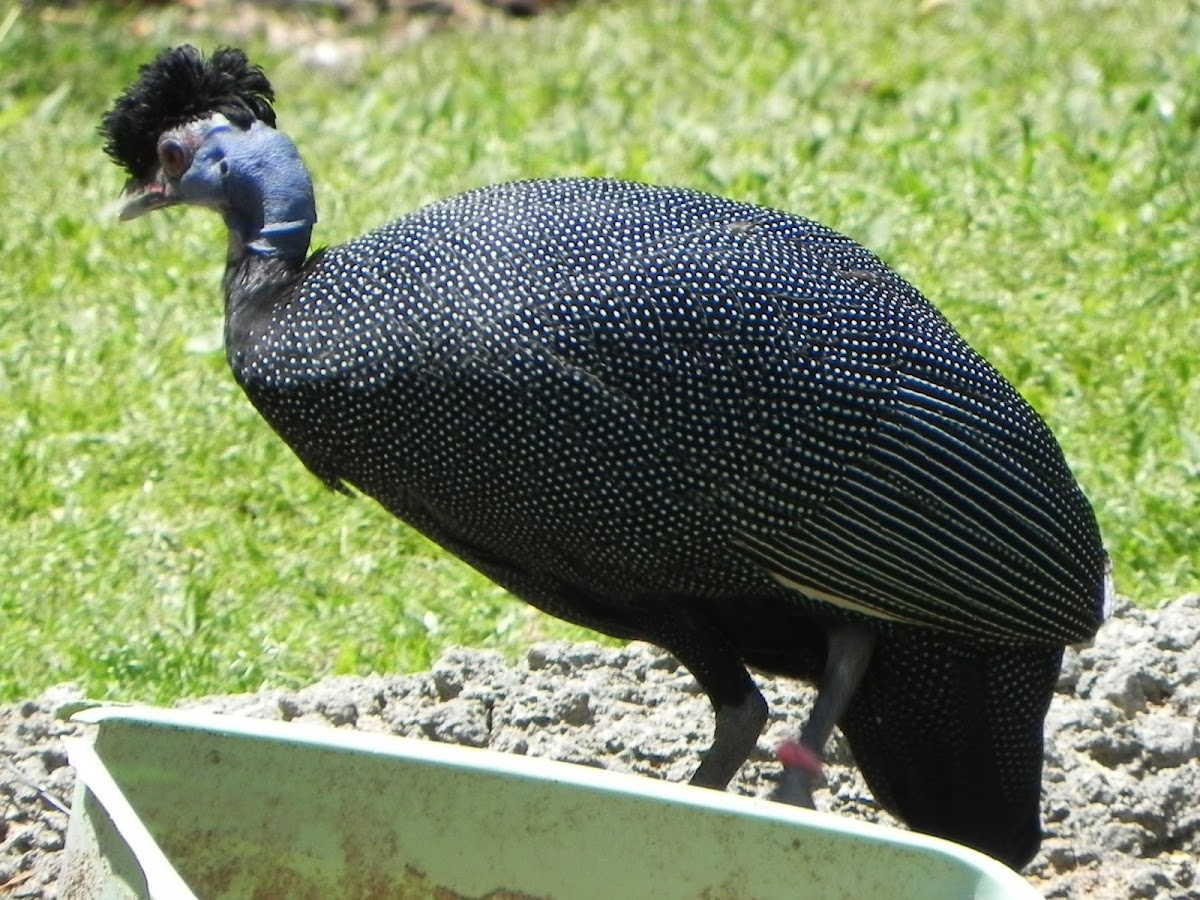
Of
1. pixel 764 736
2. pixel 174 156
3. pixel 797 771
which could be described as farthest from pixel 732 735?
pixel 174 156

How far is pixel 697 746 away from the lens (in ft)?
13.8

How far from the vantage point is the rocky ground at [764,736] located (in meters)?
3.96

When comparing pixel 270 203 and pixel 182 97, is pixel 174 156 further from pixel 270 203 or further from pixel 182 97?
pixel 270 203

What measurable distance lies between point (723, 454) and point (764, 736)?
3.23 feet

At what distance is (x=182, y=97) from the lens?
3951 mm

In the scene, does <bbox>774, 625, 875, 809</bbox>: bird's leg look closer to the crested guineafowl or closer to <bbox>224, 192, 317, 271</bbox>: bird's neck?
the crested guineafowl

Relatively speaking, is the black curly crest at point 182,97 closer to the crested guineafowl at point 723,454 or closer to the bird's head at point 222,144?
the bird's head at point 222,144

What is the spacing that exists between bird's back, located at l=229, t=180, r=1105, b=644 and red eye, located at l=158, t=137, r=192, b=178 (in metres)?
0.50

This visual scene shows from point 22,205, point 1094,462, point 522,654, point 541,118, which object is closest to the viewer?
point 522,654

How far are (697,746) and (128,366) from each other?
251 centimetres

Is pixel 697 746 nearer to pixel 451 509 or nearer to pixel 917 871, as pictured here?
pixel 451 509

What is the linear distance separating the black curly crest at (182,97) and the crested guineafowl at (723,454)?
1.16 feet

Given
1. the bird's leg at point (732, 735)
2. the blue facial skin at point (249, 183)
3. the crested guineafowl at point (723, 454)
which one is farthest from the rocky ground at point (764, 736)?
the blue facial skin at point (249, 183)

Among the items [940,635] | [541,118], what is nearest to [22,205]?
[541,118]
